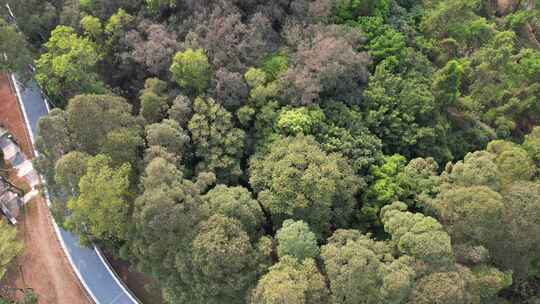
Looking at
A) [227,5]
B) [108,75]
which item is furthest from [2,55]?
[227,5]

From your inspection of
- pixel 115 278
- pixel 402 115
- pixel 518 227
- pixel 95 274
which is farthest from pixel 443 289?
pixel 95 274

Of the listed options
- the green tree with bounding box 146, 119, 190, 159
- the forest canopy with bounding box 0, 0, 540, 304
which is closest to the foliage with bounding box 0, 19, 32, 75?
the forest canopy with bounding box 0, 0, 540, 304

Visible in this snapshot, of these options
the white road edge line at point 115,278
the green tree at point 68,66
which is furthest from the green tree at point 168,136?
the white road edge line at point 115,278

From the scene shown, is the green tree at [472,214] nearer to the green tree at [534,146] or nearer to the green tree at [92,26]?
the green tree at [534,146]

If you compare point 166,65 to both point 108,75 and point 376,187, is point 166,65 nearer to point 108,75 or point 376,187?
point 108,75

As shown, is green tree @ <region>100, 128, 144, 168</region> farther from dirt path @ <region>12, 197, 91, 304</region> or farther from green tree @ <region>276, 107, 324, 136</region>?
dirt path @ <region>12, 197, 91, 304</region>

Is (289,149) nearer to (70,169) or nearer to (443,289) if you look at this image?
(443,289)

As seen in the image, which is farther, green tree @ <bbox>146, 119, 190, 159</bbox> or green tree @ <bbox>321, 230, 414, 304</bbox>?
green tree @ <bbox>146, 119, 190, 159</bbox>
